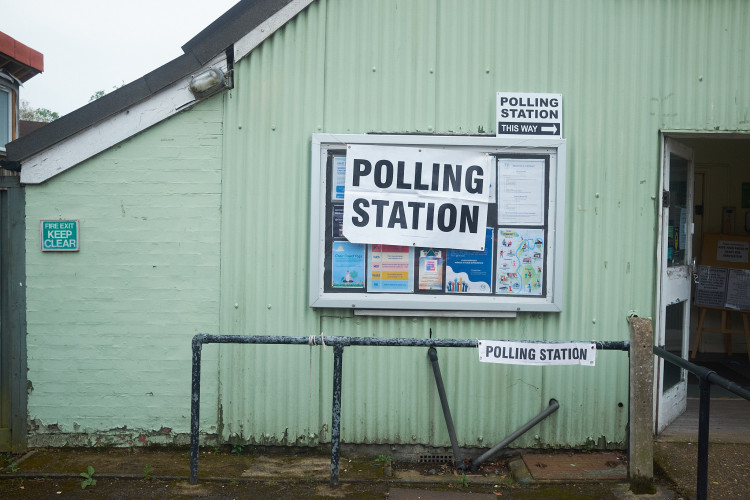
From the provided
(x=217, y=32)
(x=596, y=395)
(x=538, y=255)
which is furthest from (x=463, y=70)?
(x=596, y=395)

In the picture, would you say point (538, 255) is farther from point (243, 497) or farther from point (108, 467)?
point (108, 467)

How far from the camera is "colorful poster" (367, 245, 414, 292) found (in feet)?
16.9

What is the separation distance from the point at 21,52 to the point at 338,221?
23.1 ft

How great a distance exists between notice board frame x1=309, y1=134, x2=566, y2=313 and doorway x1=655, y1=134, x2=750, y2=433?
959 mm

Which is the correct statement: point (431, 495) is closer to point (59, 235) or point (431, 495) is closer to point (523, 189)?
point (523, 189)

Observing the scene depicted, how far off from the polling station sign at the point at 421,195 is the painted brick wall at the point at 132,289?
1.27 metres

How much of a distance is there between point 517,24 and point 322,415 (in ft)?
12.1

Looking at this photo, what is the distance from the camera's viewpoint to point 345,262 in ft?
16.9

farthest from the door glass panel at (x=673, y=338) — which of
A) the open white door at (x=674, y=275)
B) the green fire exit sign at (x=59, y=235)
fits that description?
the green fire exit sign at (x=59, y=235)

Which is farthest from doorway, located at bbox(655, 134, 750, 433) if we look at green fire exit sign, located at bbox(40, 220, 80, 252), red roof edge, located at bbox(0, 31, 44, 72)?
red roof edge, located at bbox(0, 31, 44, 72)

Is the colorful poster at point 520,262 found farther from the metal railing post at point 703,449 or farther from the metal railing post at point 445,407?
the metal railing post at point 703,449

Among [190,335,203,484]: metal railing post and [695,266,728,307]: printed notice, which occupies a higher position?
[695,266,728,307]: printed notice

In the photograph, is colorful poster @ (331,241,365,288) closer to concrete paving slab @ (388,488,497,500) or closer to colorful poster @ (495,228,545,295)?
colorful poster @ (495,228,545,295)

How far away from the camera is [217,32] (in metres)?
5.01
